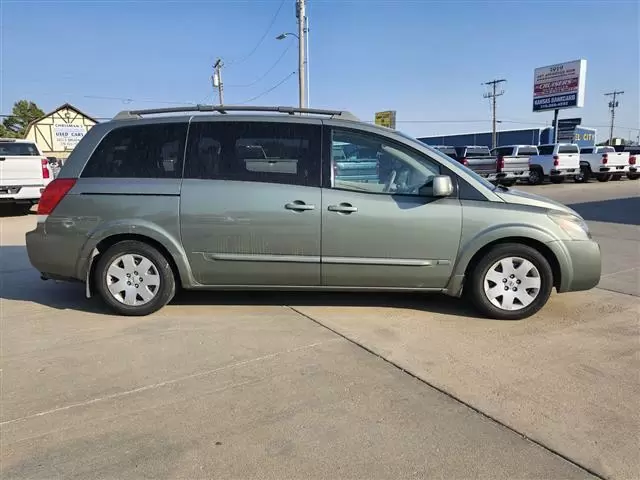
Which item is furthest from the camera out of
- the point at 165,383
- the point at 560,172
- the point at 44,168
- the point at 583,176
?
the point at 583,176

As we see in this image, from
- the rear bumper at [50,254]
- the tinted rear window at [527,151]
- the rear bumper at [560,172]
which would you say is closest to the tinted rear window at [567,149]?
the rear bumper at [560,172]

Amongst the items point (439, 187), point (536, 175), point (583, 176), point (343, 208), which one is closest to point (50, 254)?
point (343, 208)

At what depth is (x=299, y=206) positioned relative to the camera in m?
4.27

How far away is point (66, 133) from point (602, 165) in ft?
114

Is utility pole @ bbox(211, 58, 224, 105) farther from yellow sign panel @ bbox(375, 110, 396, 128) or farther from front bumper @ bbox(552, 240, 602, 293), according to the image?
front bumper @ bbox(552, 240, 602, 293)

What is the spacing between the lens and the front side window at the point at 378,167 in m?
4.35

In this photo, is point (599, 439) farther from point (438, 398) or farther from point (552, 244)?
point (552, 244)

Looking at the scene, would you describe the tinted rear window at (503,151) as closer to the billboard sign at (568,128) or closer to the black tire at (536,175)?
the black tire at (536,175)

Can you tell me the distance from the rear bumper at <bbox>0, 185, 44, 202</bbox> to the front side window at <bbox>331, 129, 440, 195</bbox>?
9.65 m

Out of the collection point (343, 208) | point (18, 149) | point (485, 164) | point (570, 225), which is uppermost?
point (18, 149)

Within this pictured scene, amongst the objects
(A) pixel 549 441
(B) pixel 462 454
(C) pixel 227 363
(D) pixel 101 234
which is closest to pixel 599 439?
(A) pixel 549 441

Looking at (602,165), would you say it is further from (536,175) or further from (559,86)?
(559,86)

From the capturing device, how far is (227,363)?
11.7 feet

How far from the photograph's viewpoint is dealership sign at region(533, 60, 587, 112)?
45250 mm
